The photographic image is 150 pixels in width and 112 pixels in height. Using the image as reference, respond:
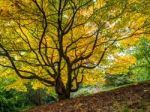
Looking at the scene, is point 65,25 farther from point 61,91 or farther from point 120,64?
point 120,64

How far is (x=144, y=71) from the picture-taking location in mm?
23391

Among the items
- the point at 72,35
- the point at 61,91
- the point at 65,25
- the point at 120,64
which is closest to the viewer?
the point at 65,25

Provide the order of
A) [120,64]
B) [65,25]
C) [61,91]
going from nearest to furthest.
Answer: [65,25]
[61,91]
[120,64]

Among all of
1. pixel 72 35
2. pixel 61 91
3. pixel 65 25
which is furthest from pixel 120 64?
pixel 65 25

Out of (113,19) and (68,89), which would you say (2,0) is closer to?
(113,19)

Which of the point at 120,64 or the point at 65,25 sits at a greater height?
the point at 65,25

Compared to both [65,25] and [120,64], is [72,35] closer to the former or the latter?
[65,25]

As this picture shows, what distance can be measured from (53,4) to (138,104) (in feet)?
14.8

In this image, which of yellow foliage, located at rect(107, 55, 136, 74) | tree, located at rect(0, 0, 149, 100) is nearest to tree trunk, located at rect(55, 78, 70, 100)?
tree, located at rect(0, 0, 149, 100)

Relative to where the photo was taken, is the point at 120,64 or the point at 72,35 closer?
the point at 72,35

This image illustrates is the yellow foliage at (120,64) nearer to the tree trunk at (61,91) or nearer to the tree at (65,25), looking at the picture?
the tree at (65,25)

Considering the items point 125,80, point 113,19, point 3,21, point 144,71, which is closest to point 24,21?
point 3,21

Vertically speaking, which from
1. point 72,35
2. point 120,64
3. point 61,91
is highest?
point 72,35

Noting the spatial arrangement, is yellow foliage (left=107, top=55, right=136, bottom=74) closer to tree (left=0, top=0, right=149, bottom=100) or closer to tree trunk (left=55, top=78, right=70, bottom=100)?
tree (left=0, top=0, right=149, bottom=100)
